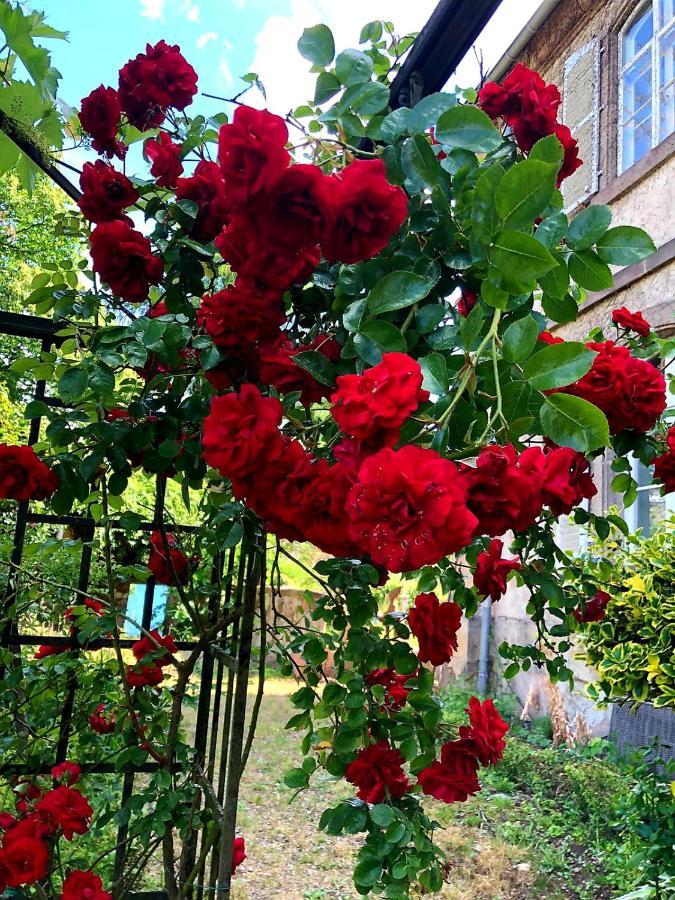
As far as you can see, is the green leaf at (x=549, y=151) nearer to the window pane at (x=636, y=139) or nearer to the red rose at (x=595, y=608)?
the red rose at (x=595, y=608)

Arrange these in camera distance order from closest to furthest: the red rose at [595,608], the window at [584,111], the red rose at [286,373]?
the red rose at [286,373], the red rose at [595,608], the window at [584,111]

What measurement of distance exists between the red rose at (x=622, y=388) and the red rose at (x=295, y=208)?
0.41 m

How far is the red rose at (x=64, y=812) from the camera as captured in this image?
1261 millimetres

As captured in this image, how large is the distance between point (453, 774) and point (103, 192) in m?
1.01

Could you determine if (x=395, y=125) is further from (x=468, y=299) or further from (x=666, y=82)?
(x=666, y=82)

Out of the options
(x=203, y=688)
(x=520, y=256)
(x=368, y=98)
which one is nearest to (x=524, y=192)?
(x=520, y=256)

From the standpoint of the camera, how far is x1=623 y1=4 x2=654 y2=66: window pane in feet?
15.3

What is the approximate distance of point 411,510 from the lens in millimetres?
503

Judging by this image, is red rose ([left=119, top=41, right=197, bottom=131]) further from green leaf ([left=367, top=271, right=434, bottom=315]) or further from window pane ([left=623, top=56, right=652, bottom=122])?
window pane ([left=623, top=56, right=652, bottom=122])

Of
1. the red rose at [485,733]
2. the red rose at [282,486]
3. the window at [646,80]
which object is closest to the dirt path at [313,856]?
the red rose at [485,733]

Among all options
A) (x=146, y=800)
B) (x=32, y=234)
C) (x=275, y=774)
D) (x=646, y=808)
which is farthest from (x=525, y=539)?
(x=32, y=234)

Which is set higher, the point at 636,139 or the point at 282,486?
the point at 636,139

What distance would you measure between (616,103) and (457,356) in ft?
16.4

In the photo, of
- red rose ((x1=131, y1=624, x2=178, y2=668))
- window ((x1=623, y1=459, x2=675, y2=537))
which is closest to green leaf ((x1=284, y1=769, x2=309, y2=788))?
red rose ((x1=131, y1=624, x2=178, y2=668))
